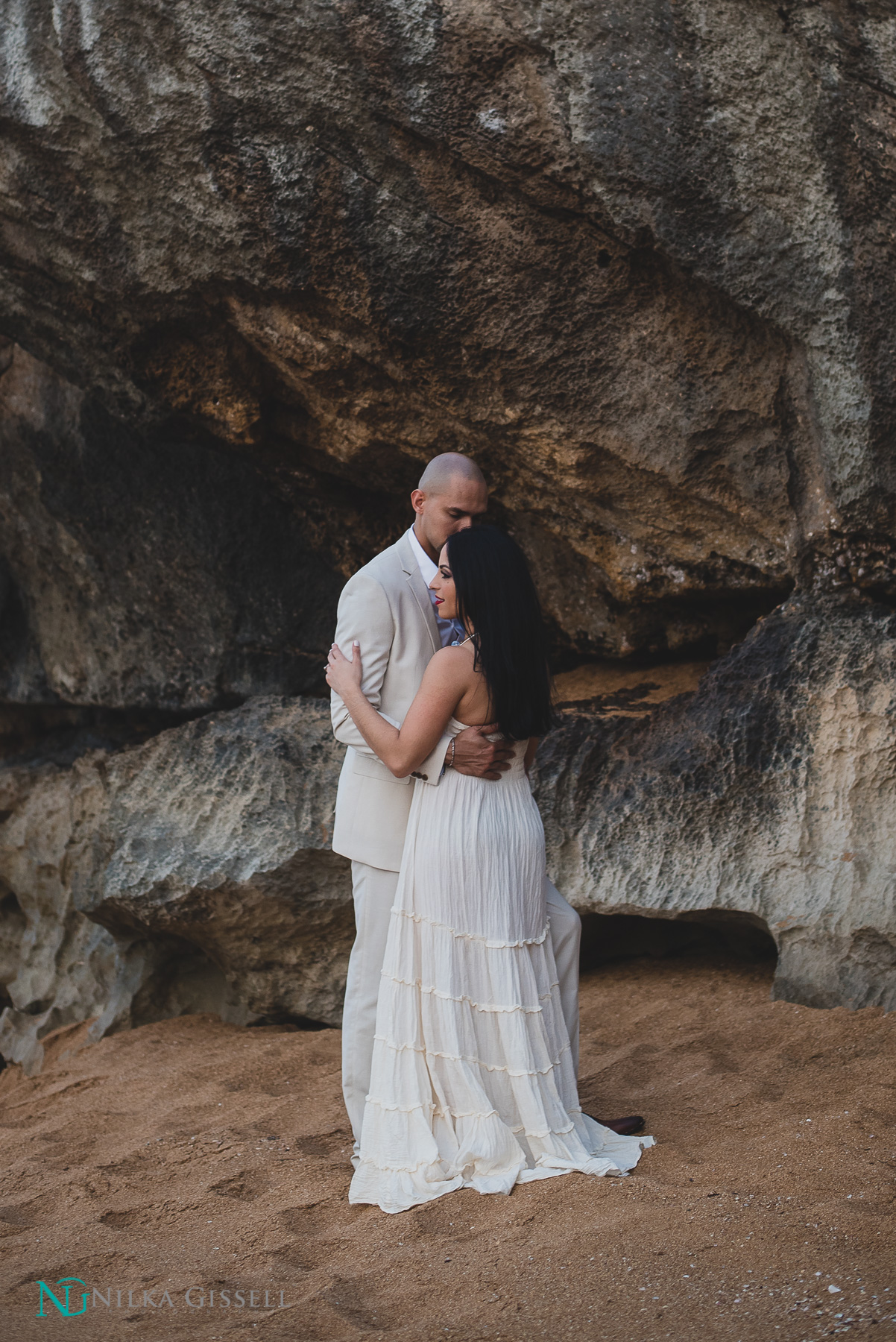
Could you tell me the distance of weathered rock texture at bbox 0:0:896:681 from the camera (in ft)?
12.4

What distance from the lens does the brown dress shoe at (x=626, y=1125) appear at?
3.28m

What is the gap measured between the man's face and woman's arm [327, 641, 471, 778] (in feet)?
1.80

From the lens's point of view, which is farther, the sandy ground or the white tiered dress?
the white tiered dress

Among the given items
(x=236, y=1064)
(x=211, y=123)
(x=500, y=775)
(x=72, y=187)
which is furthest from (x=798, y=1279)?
(x=72, y=187)

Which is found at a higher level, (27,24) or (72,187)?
(27,24)

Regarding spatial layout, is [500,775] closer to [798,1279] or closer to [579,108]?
[798,1279]

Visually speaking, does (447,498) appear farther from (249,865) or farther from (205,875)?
(205,875)

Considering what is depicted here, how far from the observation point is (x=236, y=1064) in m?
4.61

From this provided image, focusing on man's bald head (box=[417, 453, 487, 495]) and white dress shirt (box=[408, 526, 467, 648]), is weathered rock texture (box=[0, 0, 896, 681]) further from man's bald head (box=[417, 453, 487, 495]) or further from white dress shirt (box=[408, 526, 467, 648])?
white dress shirt (box=[408, 526, 467, 648])

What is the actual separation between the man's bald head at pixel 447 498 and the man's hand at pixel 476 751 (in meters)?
0.65

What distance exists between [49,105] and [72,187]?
1.05 ft

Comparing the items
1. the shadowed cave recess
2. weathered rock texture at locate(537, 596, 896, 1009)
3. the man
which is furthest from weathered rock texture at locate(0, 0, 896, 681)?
the man

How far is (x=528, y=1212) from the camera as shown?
278cm

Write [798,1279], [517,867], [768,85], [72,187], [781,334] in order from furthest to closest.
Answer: [72,187], [781,334], [768,85], [517,867], [798,1279]
